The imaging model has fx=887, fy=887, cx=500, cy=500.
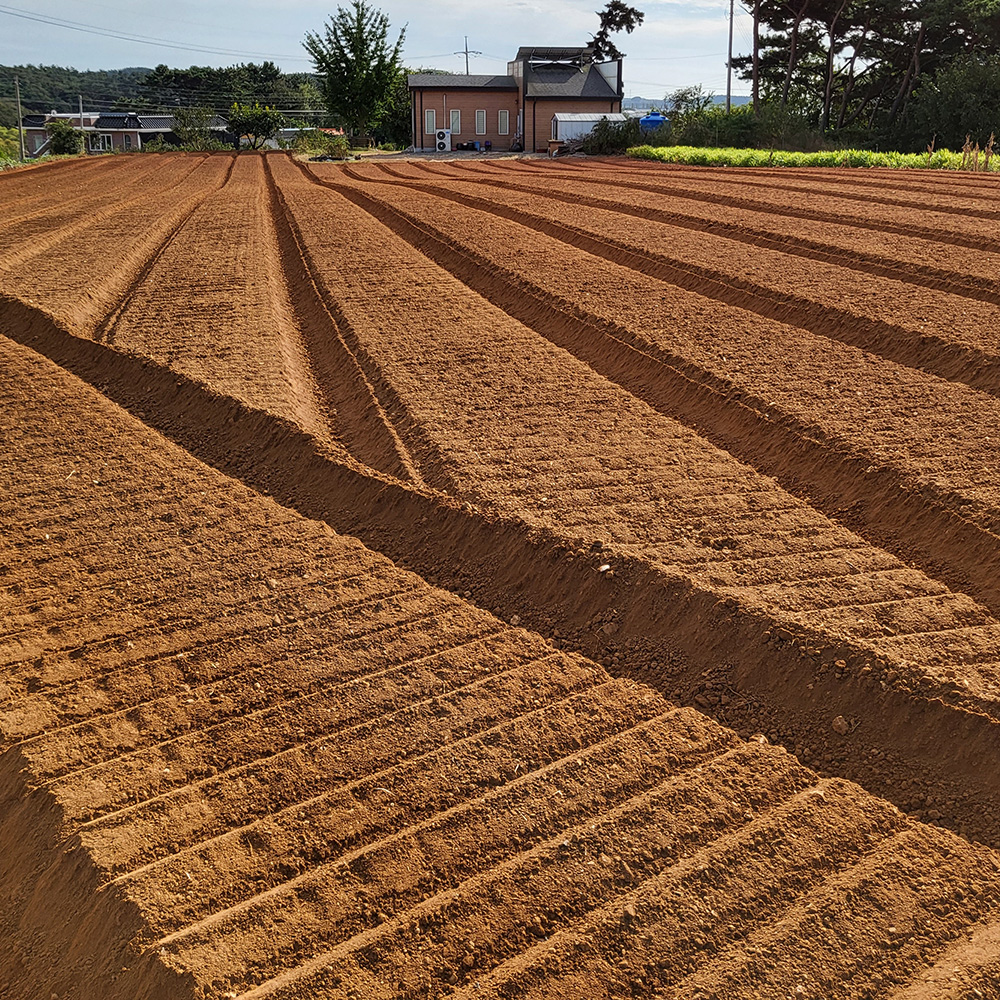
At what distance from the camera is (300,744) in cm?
379

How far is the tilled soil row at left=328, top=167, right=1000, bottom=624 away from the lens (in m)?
5.44

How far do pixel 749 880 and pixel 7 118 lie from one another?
382 feet

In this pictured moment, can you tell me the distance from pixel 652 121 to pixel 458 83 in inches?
626

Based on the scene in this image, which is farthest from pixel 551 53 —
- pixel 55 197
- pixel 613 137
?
pixel 55 197

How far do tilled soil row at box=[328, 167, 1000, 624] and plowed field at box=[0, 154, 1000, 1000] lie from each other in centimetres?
4

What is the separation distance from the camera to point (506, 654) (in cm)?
439

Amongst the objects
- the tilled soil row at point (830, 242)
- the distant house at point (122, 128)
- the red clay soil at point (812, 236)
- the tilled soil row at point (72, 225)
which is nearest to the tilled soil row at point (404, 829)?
the tilled soil row at point (830, 242)

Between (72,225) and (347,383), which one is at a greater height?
(72,225)

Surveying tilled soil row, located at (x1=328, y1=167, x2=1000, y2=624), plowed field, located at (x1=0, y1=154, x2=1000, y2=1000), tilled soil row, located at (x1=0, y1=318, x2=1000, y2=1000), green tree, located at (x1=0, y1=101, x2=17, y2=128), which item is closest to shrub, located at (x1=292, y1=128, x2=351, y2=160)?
tilled soil row, located at (x1=328, y1=167, x2=1000, y2=624)

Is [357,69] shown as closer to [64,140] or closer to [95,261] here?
[64,140]

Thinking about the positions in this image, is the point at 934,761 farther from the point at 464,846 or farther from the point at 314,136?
the point at 314,136

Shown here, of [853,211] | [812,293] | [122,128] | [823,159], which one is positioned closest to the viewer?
[812,293]

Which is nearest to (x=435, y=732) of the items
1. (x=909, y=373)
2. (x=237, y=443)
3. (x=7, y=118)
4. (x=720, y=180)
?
(x=237, y=443)

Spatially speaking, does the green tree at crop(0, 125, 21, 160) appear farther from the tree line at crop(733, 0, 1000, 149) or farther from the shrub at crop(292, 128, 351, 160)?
the tree line at crop(733, 0, 1000, 149)
